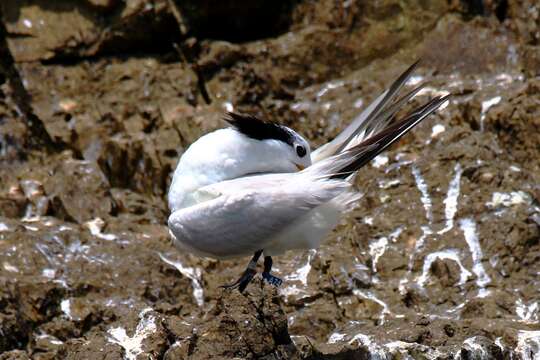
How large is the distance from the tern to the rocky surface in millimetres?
407

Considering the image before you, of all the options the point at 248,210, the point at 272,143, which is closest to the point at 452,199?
the point at 272,143

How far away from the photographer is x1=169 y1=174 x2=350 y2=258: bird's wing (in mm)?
7586

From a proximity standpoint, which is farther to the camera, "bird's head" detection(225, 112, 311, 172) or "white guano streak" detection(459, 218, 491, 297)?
"white guano streak" detection(459, 218, 491, 297)

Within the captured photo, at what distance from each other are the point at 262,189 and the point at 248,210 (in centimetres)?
16

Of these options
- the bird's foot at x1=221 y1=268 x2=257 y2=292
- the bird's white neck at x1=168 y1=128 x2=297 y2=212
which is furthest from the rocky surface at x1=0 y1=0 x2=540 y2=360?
the bird's white neck at x1=168 y1=128 x2=297 y2=212

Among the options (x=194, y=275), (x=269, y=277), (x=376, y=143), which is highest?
(x=376, y=143)

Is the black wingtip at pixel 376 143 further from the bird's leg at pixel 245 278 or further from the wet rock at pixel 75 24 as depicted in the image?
the wet rock at pixel 75 24

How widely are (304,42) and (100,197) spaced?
9.55ft

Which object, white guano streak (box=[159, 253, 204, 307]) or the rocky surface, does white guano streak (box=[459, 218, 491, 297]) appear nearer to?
the rocky surface

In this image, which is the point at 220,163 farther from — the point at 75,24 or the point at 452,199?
the point at 75,24

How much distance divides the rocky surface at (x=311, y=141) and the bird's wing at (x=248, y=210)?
0.38 meters

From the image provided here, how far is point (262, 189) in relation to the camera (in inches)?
301

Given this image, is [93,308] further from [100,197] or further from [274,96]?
[274,96]

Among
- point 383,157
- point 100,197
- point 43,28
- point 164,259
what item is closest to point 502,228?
point 383,157
